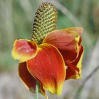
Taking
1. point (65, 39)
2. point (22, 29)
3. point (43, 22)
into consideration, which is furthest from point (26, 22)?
point (65, 39)

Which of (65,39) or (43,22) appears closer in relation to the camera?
Result: (65,39)

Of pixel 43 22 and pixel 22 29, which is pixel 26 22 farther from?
pixel 43 22

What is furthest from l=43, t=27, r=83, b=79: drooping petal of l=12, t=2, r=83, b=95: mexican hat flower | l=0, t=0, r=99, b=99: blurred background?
l=0, t=0, r=99, b=99: blurred background

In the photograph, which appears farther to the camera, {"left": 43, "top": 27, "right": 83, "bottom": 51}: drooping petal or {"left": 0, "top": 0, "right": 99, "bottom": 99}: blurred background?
{"left": 0, "top": 0, "right": 99, "bottom": 99}: blurred background

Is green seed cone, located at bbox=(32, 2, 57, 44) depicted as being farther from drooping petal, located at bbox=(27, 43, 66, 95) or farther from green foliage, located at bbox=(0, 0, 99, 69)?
green foliage, located at bbox=(0, 0, 99, 69)

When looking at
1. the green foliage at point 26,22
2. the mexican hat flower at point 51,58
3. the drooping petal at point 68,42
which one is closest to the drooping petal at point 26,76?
the mexican hat flower at point 51,58

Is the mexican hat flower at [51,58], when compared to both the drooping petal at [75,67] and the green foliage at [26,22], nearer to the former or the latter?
A: the drooping petal at [75,67]
